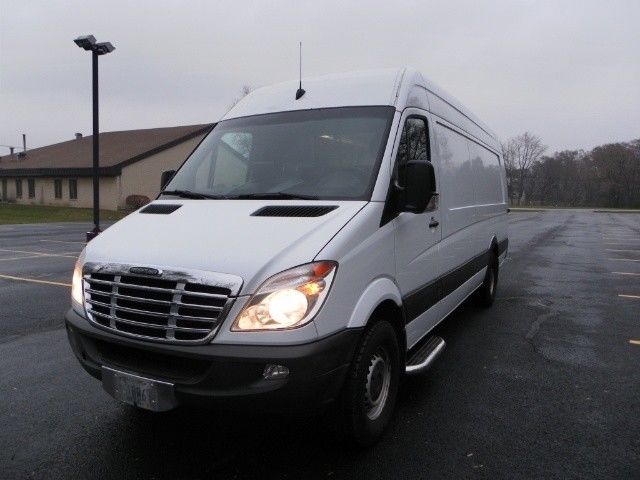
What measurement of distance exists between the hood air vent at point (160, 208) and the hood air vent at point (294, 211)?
733mm

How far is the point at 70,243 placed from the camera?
16.3 meters

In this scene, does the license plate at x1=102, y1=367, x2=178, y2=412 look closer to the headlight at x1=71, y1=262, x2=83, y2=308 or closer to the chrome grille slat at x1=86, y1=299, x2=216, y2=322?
the chrome grille slat at x1=86, y1=299, x2=216, y2=322

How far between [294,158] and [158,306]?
5.07 feet

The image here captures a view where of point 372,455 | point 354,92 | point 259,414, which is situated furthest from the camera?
point 354,92

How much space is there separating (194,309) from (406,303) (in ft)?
5.21

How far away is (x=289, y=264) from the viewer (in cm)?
264

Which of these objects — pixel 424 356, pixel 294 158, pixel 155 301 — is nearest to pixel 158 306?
pixel 155 301

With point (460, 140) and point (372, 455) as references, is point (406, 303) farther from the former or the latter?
point (460, 140)

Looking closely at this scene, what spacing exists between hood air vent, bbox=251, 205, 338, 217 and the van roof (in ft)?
→ 3.62

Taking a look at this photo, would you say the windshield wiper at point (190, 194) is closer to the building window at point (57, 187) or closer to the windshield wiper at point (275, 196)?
the windshield wiper at point (275, 196)

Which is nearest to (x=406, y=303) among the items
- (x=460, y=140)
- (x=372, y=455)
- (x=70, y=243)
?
(x=372, y=455)

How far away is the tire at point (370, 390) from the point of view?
2.89 metres

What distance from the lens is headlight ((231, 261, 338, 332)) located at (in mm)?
2580

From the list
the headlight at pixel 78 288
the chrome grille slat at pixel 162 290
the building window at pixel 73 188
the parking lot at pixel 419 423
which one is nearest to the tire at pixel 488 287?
the parking lot at pixel 419 423
